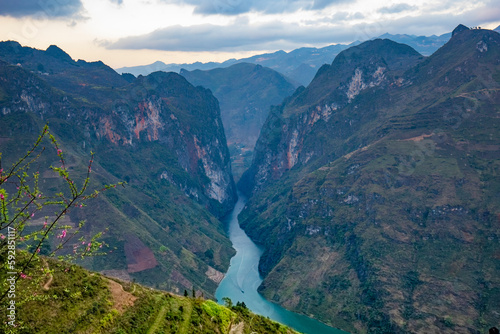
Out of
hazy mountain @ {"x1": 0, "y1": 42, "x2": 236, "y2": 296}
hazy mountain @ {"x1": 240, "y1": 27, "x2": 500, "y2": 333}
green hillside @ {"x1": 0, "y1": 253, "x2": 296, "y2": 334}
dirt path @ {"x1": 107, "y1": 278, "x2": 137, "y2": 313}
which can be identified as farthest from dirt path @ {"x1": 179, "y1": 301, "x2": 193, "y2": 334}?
hazy mountain @ {"x1": 0, "y1": 42, "x2": 236, "y2": 296}

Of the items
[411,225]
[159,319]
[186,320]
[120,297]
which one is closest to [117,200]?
[411,225]

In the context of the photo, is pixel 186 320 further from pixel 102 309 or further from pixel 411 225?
pixel 411 225

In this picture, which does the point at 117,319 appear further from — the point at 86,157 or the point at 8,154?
the point at 86,157

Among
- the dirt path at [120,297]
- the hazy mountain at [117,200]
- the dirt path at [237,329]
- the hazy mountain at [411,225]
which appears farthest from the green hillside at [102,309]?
the hazy mountain at [117,200]

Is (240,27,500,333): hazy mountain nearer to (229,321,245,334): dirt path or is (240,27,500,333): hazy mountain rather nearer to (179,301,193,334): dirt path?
(229,321,245,334): dirt path

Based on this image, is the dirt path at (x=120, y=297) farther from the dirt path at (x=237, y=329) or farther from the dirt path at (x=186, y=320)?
the dirt path at (x=237, y=329)

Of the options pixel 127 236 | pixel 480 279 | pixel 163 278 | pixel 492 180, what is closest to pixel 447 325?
pixel 480 279
